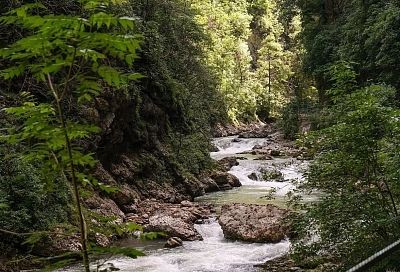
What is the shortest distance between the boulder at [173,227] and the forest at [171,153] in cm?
6

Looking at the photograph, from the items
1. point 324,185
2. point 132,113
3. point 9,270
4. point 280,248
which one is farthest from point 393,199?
point 132,113

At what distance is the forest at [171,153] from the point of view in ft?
8.45

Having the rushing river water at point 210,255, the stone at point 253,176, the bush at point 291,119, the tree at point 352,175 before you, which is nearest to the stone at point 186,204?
the rushing river water at point 210,255

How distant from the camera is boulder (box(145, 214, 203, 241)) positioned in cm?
1173

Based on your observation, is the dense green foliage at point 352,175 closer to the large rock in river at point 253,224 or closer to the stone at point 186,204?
the large rock in river at point 253,224

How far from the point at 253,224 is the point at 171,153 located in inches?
319

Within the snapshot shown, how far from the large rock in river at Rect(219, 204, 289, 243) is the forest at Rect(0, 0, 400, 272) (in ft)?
0.13

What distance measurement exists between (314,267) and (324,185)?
250 centimetres

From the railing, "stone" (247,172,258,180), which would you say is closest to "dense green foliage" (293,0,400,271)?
the railing

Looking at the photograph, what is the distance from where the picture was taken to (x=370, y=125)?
249 inches

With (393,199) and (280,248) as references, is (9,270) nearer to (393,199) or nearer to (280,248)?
(280,248)

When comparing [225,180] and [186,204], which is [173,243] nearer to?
[186,204]

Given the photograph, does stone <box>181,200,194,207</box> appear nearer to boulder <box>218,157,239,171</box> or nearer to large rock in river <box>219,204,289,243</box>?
large rock in river <box>219,204,289,243</box>

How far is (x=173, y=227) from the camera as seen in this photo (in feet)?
39.2
